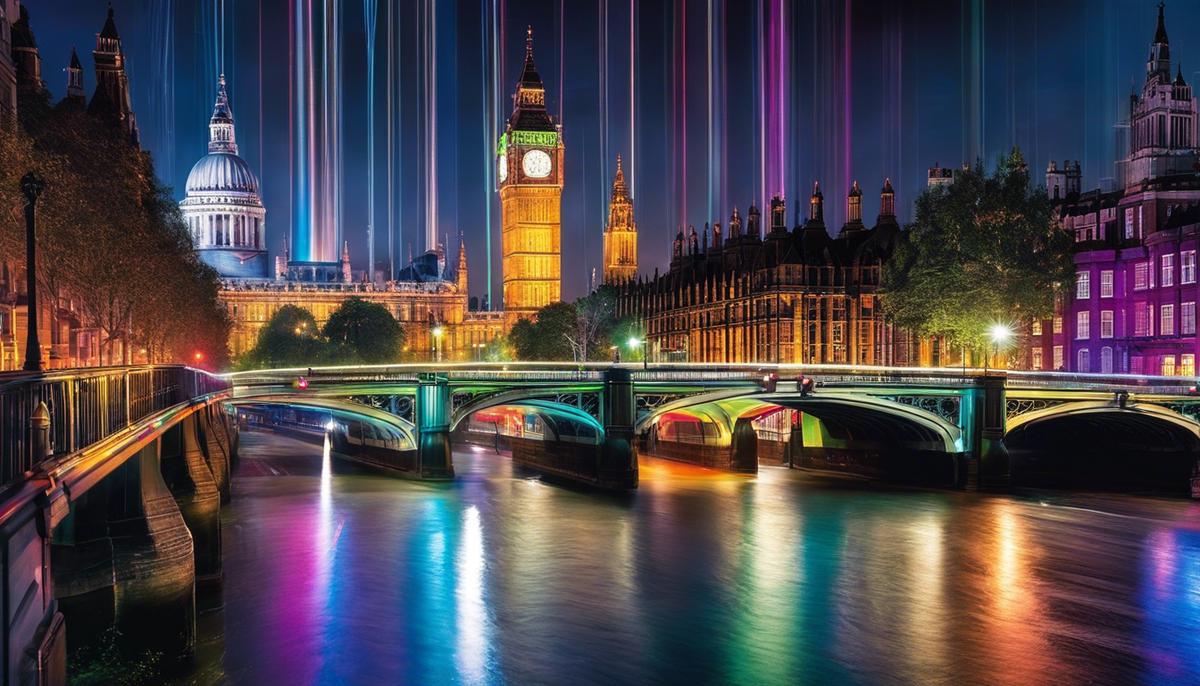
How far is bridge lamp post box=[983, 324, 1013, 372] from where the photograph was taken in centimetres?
7831

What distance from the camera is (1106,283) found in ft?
294

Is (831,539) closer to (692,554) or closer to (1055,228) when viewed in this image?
(692,554)

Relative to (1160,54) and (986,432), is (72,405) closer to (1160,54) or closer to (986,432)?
(986,432)

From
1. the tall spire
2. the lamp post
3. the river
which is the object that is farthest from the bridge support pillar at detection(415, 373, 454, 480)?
the tall spire

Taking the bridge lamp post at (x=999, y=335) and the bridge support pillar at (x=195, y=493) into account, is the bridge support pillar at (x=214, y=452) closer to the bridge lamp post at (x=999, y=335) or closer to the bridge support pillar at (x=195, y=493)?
the bridge support pillar at (x=195, y=493)

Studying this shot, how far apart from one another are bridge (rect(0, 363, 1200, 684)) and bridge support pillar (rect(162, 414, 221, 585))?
64 mm

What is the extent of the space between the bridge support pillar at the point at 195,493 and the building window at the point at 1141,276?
228 feet

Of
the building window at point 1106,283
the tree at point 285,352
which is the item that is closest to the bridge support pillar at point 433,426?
the building window at point 1106,283

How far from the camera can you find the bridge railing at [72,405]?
13.3 metres

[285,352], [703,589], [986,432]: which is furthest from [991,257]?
[285,352]

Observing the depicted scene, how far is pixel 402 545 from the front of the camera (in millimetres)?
47094

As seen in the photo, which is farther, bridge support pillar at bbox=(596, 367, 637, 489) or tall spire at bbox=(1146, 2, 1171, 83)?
tall spire at bbox=(1146, 2, 1171, 83)

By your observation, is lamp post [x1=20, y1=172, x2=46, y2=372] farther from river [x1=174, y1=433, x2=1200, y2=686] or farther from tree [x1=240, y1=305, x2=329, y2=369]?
tree [x1=240, y1=305, x2=329, y2=369]

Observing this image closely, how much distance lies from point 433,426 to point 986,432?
99.3ft
